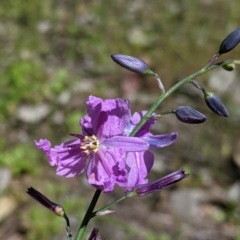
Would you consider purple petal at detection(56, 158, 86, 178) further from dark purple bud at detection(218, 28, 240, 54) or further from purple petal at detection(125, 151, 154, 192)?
dark purple bud at detection(218, 28, 240, 54)

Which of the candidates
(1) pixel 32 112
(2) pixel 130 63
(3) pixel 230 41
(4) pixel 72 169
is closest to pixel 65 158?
(4) pixel 72 169

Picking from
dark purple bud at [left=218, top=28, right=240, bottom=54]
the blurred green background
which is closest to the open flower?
dark purple bud at [left=218, top=28, right=240, bottom=54]

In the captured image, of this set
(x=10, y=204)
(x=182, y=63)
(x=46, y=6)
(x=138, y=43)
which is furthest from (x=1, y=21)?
(x=10, y=204)

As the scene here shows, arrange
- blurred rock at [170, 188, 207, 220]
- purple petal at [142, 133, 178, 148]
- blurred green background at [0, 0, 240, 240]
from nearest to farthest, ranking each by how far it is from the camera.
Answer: purple petal at [142, 133, 178, 148] < blurred green background at [0, 0, 240, 240] < blurred rock at [170, 188, 207, 220]

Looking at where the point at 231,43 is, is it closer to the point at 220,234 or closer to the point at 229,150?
the point at 220,234

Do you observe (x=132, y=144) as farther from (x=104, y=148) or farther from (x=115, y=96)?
(x=115, y=96)

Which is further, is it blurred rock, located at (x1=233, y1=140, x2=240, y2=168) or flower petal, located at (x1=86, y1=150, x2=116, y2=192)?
blurred rock, located at (x1=233, y1=140, x2=240, y2=168)
